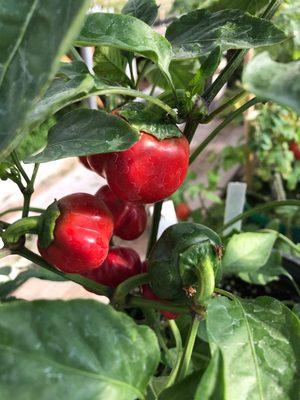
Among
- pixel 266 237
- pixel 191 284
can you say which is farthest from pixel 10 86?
pixel 266 237

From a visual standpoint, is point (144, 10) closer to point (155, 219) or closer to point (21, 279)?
point (155, 219)

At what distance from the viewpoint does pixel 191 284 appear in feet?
1.11

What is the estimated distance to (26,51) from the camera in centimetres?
19

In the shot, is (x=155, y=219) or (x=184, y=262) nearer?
(x=184, y=262)

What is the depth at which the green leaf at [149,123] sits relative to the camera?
32cm

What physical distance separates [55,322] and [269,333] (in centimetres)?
16

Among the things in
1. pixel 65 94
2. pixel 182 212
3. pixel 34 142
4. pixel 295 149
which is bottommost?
pixel 182 212

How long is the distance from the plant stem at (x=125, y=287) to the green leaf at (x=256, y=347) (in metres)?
0.08

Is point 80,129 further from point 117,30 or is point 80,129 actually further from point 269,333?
point 269,333

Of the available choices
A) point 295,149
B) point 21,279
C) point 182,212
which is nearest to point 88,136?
point 21,279

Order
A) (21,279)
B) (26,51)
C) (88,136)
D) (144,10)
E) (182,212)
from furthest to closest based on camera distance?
(182,212) → (21,279) → (144,10) → (88,136) → (26,51)

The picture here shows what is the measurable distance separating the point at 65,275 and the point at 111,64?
0.20m

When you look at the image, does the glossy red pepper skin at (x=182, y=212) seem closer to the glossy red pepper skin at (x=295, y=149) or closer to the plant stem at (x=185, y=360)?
the glossy red pepper skin at (x=295, y=149)

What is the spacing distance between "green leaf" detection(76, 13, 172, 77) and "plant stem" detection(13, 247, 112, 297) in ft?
0.53
